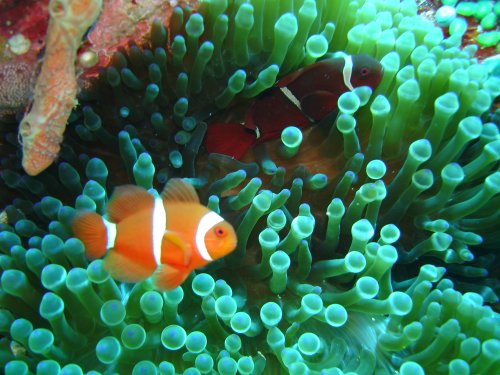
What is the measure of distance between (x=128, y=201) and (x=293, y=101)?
0.76m

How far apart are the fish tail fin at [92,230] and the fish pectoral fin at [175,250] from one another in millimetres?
169

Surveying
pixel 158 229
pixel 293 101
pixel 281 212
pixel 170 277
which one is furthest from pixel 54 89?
pixel 293 101

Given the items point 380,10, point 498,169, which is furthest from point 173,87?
point 498,169

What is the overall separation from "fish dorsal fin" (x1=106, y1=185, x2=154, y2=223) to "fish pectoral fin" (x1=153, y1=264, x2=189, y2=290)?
172 mm

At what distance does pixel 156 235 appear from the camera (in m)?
1.12

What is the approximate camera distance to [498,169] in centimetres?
166

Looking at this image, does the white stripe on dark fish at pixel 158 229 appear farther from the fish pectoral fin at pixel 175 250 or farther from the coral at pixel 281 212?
the coral at pixel 281 212

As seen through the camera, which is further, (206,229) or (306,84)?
(306,84)

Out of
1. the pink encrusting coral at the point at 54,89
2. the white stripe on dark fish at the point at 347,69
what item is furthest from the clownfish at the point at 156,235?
the white stripe on dark fish at the point at 347,69

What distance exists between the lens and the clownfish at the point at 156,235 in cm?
109

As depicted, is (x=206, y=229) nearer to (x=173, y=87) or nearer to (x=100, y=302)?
(x=100, y=302)

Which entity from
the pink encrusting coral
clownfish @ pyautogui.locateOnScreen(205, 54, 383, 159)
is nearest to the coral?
clownfish @ pyautogui.locateOnScreen(205, 54, 383, 159)

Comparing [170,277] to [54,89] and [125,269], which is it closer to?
[125,269]

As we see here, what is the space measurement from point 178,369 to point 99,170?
0.66 m
